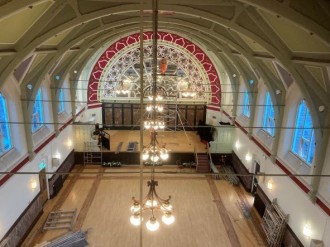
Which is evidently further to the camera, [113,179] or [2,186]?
[113,179]

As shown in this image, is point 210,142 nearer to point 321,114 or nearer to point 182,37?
point 182,37

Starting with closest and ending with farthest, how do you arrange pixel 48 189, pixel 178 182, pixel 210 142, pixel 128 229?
1. pixel 128 229
2. pixel 48 189
3. pixel 178 182
4. pixel 210 142

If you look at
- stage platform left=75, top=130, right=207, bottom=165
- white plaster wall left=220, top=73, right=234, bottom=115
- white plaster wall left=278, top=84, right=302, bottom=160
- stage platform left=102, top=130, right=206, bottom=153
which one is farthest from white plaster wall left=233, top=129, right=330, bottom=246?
white plaster wall left=220, top=73, right=234, bottom=115

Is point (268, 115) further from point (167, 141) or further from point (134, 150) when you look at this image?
point (134, 150)

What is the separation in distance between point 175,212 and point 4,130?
24.4ft

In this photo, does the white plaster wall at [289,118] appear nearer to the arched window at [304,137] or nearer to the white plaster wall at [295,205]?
the arched window at [304,137]

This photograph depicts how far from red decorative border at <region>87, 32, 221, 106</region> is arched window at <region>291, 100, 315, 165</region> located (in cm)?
815

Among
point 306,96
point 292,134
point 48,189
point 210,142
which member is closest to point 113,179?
point 48,189

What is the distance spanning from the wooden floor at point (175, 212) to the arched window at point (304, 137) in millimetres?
3646

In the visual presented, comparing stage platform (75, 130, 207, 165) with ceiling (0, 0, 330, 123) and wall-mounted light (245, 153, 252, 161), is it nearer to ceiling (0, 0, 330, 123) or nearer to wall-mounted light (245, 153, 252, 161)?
wall-mounted light (245, 153, 252, 161)

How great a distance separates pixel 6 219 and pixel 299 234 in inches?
382

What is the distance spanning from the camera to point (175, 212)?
1262 centimetres

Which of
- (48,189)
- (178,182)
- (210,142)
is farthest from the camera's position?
(210,142)

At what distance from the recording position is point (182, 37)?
18.2m
